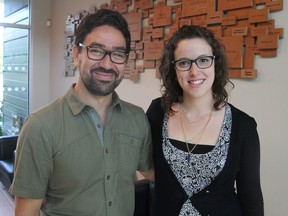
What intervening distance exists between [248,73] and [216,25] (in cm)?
49

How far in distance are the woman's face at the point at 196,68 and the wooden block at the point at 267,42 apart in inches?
31.4

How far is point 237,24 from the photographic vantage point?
7.16 ft

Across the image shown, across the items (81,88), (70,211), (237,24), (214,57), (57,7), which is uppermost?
(57,7)

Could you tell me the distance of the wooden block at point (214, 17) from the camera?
2285mm

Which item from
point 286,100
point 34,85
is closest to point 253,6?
point 286,100

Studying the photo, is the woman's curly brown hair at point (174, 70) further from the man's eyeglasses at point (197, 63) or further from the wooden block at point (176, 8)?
the wooden block at point (176, 8)

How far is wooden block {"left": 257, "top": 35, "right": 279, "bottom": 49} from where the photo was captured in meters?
1.93

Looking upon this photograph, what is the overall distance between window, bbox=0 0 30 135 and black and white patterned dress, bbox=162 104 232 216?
4699mm

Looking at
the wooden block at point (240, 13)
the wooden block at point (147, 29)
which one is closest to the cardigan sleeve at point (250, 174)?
the wooden block at point (240, 13)

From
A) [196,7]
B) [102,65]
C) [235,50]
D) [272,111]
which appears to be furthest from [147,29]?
[102,65]

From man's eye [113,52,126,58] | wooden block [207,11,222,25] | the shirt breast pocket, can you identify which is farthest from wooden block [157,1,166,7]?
the shirt breast pocket

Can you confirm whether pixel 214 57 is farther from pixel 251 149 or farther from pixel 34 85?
pixel 34 85

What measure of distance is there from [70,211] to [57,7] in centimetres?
469

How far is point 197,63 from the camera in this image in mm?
1309
